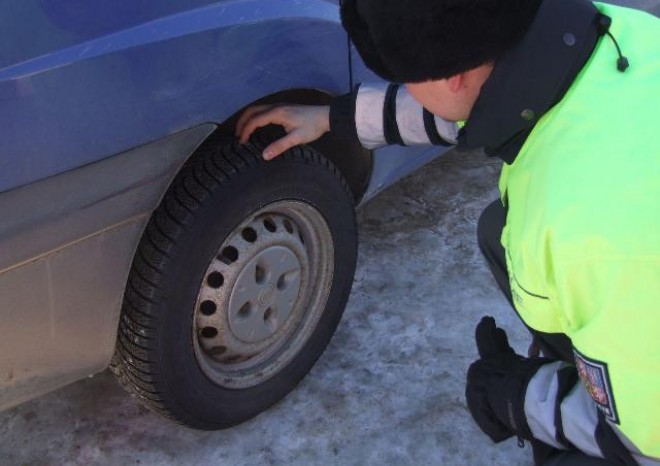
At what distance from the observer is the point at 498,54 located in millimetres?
1405

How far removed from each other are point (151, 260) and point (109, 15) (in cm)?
57

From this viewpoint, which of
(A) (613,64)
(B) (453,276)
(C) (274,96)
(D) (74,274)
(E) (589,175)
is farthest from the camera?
(B) (453,276)

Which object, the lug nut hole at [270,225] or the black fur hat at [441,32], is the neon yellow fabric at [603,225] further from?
the lug nut hole at [270,225]

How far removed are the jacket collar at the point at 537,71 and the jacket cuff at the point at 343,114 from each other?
61cm

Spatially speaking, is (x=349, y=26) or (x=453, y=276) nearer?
(x=349, y=26)

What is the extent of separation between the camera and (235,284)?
2.12 m

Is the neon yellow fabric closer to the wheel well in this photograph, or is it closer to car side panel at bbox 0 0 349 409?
car side panel at bbox 0 0 349 409

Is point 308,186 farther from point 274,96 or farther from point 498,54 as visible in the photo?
point 498,54

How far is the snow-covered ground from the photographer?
236cm

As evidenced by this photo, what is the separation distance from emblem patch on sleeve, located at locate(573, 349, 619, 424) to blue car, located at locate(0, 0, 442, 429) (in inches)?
36.0

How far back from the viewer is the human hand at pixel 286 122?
203cm

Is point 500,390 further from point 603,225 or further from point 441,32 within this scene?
point 441,32

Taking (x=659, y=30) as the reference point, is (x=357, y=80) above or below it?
below

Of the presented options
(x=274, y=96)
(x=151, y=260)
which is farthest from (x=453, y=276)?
(x=151, y=260)
